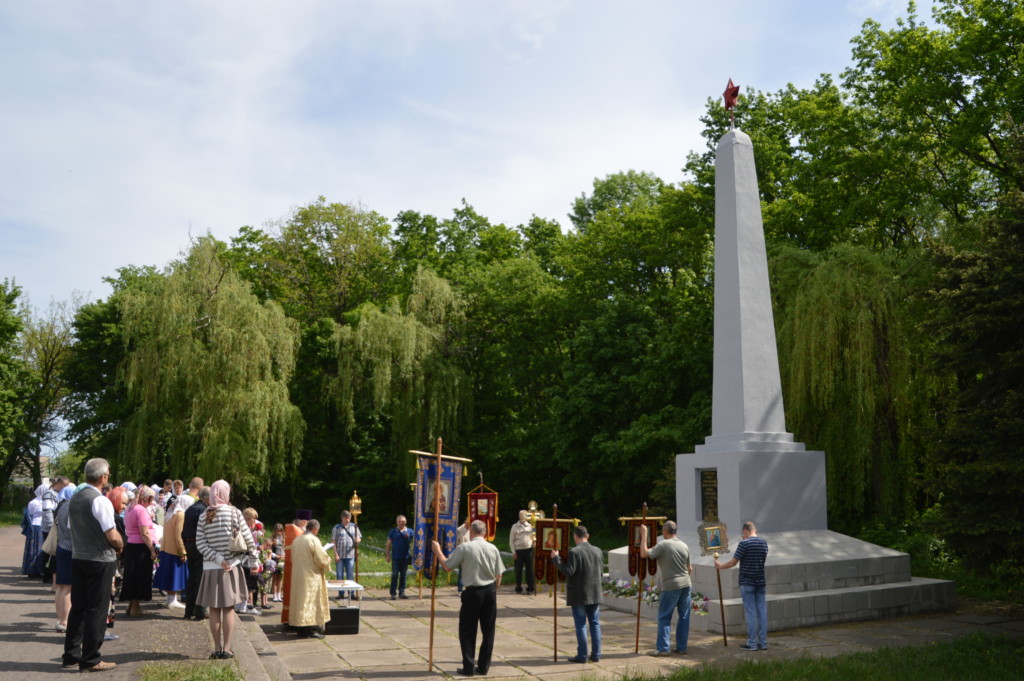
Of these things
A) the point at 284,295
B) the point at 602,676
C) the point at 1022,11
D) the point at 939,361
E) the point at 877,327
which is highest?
the point at 1022,11

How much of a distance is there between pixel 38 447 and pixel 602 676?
44.8 m

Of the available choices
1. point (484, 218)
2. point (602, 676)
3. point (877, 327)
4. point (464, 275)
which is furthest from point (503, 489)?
point (602, 676)

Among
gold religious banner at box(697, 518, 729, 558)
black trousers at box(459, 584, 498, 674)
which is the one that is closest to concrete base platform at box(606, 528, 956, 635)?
gold religious banner at box(697, 518, 729, 558)

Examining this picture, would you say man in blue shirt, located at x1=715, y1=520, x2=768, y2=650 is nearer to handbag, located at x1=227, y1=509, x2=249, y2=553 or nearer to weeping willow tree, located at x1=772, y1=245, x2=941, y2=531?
handbag, located at x1=227, y1=509, x2=249, y2=553

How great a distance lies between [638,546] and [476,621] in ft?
8.84

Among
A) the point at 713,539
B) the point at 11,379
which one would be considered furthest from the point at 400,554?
the point at 11,379

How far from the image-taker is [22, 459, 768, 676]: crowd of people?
7.69 metres

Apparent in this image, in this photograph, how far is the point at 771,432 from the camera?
44.7ft

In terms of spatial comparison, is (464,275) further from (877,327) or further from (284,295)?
(877,327)

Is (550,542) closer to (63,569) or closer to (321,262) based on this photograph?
(63,569)

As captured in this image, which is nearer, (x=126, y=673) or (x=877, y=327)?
(x=126, y=673)

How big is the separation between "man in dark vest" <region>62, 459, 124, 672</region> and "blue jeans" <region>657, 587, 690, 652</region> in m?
5.79

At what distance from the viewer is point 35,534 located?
1455 centimetres

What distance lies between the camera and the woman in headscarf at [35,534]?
1435 centimetres
